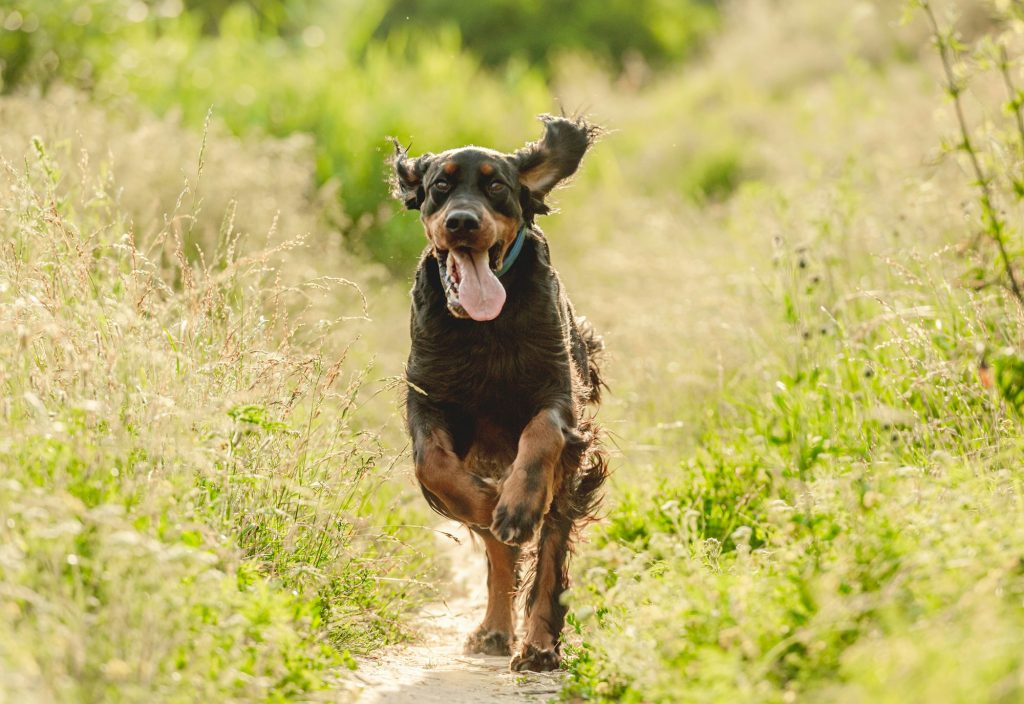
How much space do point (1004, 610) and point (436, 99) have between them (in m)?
8.99

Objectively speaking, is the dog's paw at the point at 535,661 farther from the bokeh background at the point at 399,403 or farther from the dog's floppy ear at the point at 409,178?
the dog's floppy ear at the point at 409,178

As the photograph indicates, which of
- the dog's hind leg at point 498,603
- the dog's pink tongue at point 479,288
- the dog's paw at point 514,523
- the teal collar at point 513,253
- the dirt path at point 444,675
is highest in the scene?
the teal collar at point 513,253

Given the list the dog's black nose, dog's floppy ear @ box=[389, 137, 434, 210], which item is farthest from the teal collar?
dog's floppy ear @ box=[389, 137, 434, 210]

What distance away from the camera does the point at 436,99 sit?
11.0m

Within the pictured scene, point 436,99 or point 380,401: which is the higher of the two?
point 436,99

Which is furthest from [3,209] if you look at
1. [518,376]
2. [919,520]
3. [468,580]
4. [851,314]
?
[851,314]

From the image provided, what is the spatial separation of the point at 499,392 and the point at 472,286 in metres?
0.37

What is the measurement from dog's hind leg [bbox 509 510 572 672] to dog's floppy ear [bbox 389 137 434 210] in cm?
130

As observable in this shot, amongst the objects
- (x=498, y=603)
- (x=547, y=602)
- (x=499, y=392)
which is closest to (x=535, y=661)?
(x=547, y=602)

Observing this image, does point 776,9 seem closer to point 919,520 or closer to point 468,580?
point 468,580

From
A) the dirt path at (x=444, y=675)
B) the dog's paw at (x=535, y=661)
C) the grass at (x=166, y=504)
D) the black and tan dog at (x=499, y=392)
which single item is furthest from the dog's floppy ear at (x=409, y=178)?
the dog's paw at (x=535, y=661)

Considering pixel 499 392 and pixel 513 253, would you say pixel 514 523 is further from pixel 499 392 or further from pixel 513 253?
pixel 513 253

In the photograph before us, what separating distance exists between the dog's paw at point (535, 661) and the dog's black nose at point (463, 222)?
4.40 ft

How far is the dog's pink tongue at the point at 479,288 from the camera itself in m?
4.07
